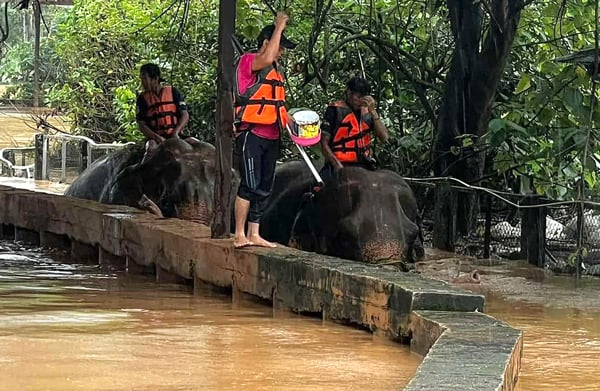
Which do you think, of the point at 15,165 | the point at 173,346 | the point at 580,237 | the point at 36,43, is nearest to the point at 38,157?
the point at 15,165

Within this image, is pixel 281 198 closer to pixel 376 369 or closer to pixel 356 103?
pixel 356 103

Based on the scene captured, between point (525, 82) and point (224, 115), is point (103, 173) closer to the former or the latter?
point (525, 82)

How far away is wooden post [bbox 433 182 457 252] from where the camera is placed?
507 inches

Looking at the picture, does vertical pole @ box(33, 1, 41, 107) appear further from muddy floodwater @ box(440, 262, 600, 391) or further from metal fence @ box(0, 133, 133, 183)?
muddy floodwater @ box(440, 262, 600, 391)

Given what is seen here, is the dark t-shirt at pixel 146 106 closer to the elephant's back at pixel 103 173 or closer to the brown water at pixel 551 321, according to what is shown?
the elephant's back at pixel 103 173

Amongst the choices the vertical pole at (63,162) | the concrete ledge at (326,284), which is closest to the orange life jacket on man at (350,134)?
the concrete ledge at (326,284)

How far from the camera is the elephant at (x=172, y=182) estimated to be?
11.8 m

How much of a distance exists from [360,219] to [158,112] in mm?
3813

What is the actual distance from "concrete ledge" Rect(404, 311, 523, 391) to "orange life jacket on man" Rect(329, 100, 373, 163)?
3957mm

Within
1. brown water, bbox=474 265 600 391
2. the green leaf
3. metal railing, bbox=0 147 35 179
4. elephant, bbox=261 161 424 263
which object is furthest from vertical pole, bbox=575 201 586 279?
metal railing, bbox=0 147 35 179

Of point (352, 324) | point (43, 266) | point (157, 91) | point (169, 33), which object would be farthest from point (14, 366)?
point (169, 33)

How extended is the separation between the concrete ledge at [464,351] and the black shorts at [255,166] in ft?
7.90

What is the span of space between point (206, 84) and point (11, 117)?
71.7 ft

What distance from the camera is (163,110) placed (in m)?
13.0
